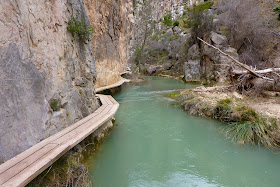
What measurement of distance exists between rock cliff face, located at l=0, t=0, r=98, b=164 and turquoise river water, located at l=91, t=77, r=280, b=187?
122 centimetres

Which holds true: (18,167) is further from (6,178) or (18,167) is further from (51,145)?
(51,145)

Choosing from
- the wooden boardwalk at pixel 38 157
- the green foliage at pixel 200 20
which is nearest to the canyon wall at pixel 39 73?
the wooden boardwalk at pixel 38 157

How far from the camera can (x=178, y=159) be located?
12.0 feet

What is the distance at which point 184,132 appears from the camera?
16.4ft

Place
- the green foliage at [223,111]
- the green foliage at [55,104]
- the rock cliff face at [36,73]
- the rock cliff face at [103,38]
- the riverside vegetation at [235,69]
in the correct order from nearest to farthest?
1. the rock cliff face at [36,73]
2. the green foliage at [55,104]
3. the riverside vegetation at [235,69]
4. the green foliage at [223,111]
5. the rock cliff face at [103,38]

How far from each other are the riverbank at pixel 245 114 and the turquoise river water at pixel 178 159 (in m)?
0.29

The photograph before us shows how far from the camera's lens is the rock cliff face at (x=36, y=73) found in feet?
7.51

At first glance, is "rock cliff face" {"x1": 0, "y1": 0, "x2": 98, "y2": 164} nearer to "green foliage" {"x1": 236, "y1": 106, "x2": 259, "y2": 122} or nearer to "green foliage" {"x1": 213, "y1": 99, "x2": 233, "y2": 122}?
"green foliage" {"x1": 213, "y1": 99, "x2": 233, "y2": 122}

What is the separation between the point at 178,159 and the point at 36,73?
3081 mm

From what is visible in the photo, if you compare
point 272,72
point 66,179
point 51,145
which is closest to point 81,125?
point 51,145

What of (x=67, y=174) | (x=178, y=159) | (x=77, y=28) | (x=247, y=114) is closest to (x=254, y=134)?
(x=247, y=114)

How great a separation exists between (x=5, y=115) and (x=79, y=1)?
3471 millimetres

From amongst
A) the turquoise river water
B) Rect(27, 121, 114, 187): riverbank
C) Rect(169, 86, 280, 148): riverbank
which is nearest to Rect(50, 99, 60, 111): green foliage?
Rect(27, 121, 114, 187): riverbank

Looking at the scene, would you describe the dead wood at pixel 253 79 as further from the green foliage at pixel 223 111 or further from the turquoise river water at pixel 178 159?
the turquoise river water at pixel 178 159
